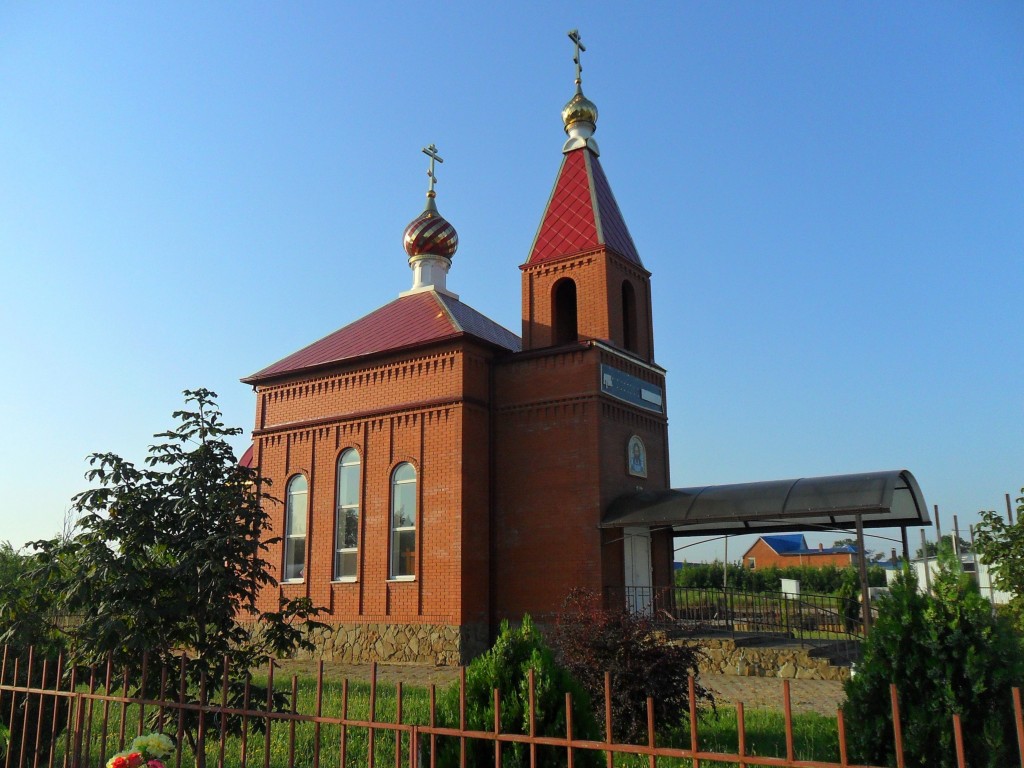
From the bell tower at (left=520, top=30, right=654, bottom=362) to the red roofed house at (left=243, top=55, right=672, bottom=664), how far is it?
0.13 ft

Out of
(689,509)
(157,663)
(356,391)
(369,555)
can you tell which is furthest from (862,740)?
(356,391)

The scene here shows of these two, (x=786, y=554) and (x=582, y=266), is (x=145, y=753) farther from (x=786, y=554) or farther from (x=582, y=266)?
(x=786, y=554)

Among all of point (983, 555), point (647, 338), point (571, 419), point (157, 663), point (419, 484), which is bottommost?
point (157, 663)

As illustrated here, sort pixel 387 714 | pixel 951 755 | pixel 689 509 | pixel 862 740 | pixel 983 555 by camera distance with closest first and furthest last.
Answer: pixel 951 755 → pixel 862 740 → pixel 387 714 → pixel 983 555 → pixel 689 509

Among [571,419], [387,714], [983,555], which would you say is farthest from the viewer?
[571,419]

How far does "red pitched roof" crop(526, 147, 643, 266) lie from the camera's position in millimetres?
16578

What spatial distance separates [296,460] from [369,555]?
9.81ft

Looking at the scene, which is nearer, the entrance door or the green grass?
the green grass

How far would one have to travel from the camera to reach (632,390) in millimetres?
16141

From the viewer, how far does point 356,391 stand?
55.5 ft

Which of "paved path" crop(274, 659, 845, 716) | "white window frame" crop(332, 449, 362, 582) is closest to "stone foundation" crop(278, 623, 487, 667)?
"paved path" crop(274, 659, 845, 716)

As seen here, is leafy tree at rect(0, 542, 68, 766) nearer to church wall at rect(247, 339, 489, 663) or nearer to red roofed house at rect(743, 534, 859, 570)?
Result: church wall at rect(247, 339, 489, 663)

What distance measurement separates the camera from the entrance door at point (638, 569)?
1501 centimetres

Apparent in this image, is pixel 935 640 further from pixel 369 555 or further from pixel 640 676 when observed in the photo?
pixel 369 555
